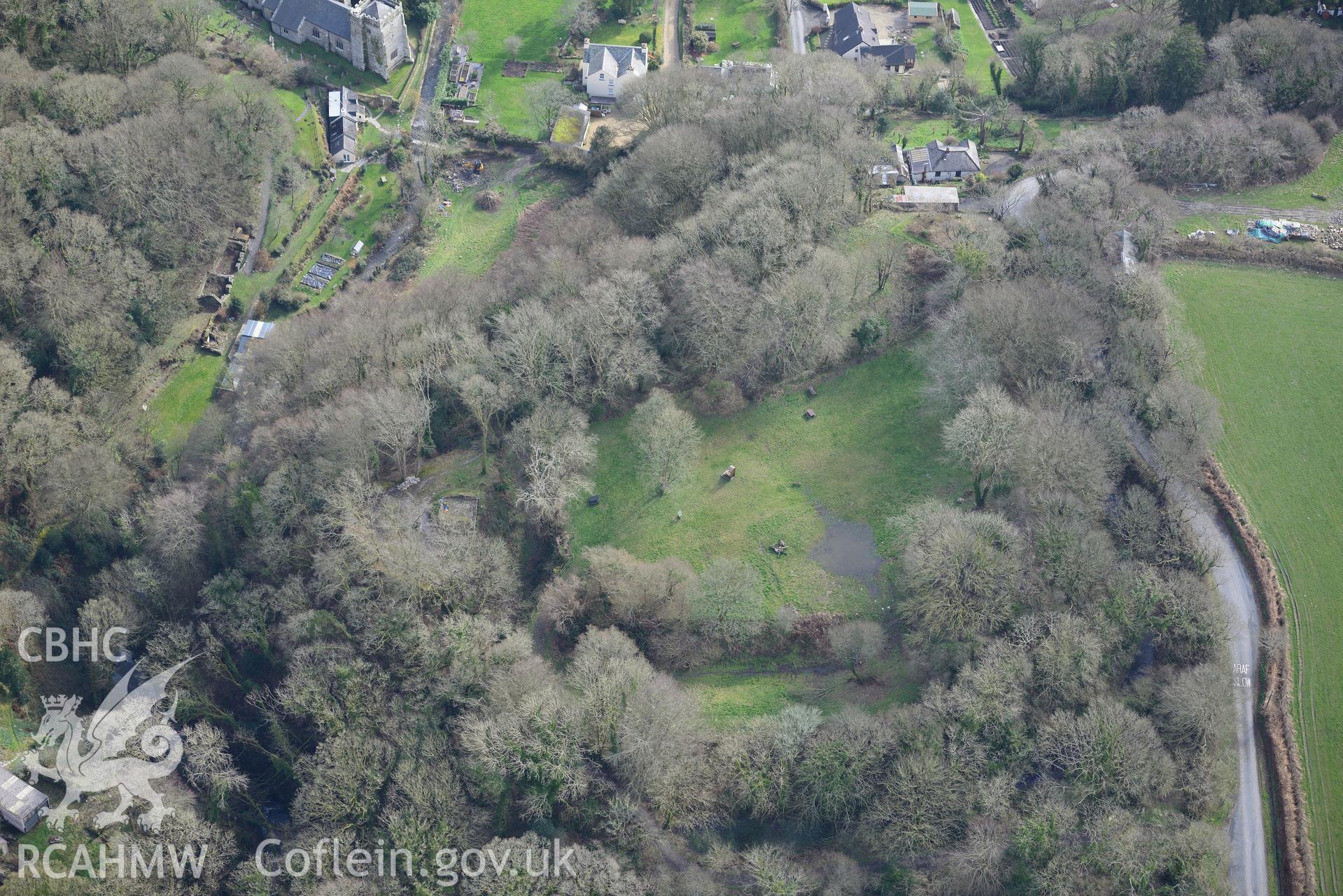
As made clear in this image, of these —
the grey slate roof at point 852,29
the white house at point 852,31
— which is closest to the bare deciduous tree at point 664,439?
the white house at point 852,31

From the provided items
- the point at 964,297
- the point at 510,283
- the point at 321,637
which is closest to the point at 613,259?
the point at 510,283

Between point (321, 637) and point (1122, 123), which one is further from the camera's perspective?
point (1122, 123)

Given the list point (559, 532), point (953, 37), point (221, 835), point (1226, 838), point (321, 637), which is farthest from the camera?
point (953, 37)

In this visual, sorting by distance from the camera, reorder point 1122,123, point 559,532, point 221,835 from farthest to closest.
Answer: point 1122,123 → point 559,532 → point 221,835

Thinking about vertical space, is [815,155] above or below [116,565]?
above

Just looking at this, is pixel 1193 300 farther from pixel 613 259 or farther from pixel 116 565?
pixel 116 565

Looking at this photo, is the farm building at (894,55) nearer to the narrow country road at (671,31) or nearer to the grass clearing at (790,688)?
the narrow country road at (671,31)

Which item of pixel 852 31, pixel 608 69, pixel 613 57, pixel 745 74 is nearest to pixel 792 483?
pixel 745 74

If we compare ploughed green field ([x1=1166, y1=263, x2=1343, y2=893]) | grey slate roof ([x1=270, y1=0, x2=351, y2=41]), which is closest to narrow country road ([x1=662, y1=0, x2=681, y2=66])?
grey slate roof ([x1=270, y1=0, x2=351, y2=41])
